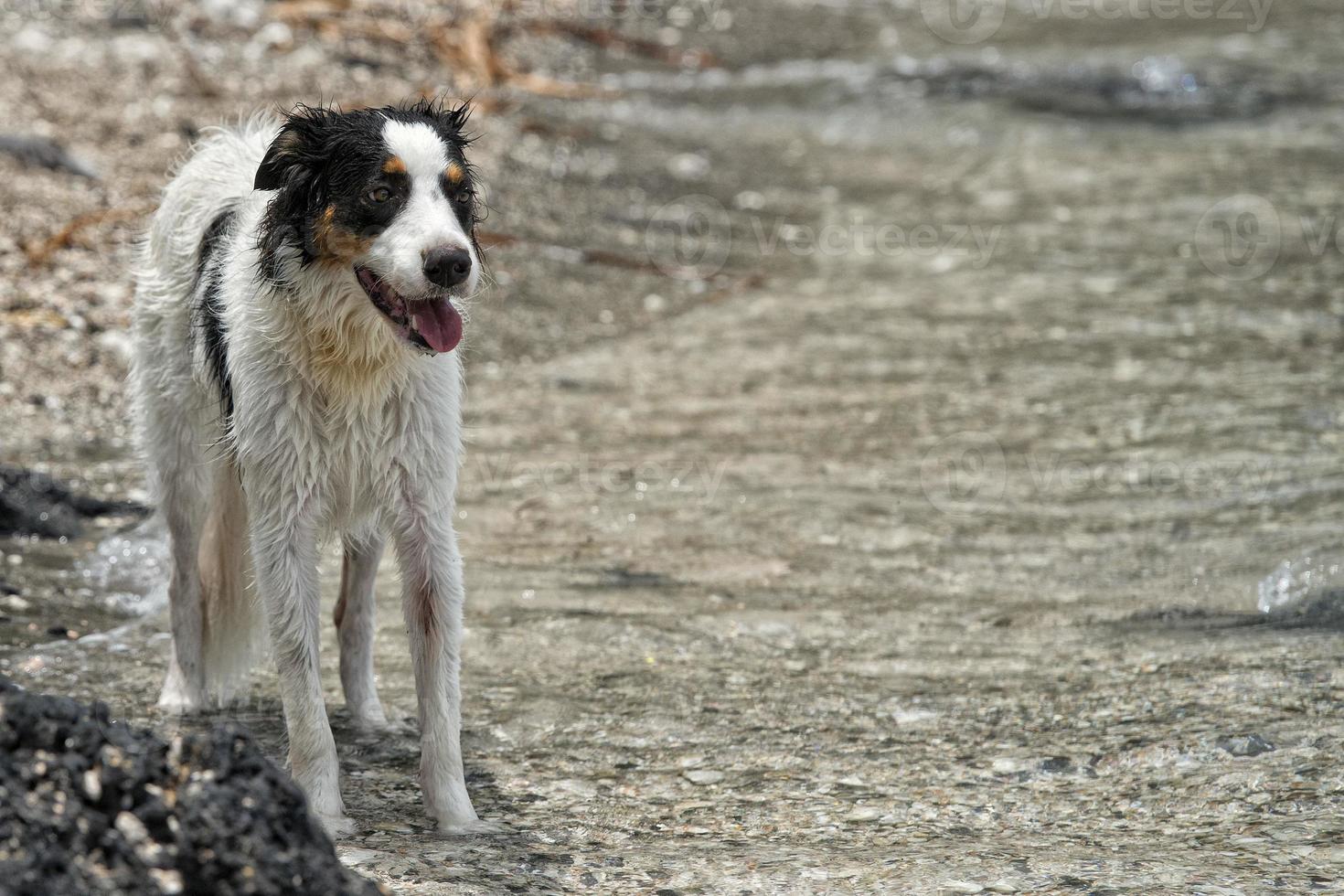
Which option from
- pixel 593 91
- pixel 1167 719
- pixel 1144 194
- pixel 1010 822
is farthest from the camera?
pixel 593 91

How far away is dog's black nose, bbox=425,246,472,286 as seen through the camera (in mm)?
3666

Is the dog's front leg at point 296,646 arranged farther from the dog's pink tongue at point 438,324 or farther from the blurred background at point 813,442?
the dog's pink tongue at point 438,324

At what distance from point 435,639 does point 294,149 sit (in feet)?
4.44

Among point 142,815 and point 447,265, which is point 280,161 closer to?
point 447,265

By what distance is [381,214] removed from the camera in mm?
3777

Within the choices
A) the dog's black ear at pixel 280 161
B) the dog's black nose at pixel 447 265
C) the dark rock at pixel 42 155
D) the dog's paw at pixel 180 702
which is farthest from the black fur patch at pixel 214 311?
the dark rock at pixel 42 155

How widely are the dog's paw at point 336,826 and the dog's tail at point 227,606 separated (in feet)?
3.12

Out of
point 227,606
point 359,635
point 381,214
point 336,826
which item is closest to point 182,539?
point 227,606

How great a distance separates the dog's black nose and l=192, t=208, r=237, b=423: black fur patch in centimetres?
77

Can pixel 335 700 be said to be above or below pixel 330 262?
below

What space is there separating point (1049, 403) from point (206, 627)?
4554 mm

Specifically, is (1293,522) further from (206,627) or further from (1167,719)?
(206,627)

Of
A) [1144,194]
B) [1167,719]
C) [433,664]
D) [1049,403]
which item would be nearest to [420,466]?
[433,664]

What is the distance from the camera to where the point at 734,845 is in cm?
398
